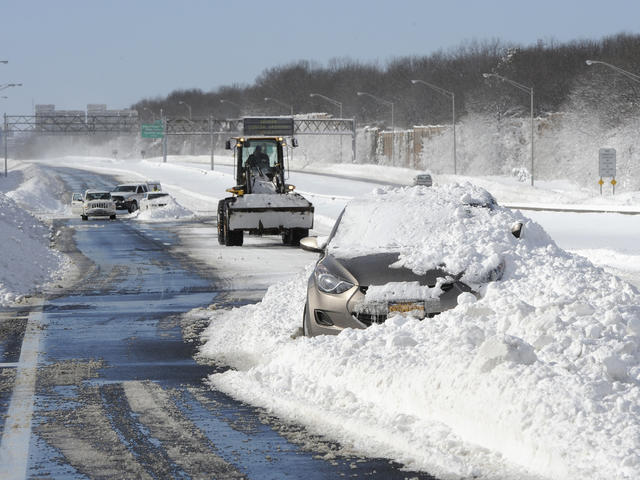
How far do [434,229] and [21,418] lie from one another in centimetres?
543

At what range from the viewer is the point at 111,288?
20.5m

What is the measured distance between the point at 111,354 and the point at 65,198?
7502 centimetres

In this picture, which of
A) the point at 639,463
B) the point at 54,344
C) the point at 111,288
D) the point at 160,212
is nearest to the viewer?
the point at 639,463

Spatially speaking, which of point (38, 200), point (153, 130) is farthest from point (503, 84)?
point (38, 200)

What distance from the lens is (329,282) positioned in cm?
1128

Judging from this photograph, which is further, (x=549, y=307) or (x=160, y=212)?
(x=160, y=212)

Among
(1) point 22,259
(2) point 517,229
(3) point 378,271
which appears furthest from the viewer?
(1) point 22,259

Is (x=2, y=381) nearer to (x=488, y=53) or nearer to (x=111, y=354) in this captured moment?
(x=111, y=354)

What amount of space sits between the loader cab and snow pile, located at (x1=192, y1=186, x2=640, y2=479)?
1866 cm

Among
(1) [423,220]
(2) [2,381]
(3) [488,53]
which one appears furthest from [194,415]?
(3) [488,53]

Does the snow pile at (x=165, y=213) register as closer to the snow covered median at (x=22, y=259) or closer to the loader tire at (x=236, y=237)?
the snow covered median at (x=22, y=259)

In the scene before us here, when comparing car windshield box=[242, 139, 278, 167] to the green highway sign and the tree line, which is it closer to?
the tree line

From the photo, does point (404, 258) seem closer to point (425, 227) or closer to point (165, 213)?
point (425, 227)

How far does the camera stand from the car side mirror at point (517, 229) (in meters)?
12.5
